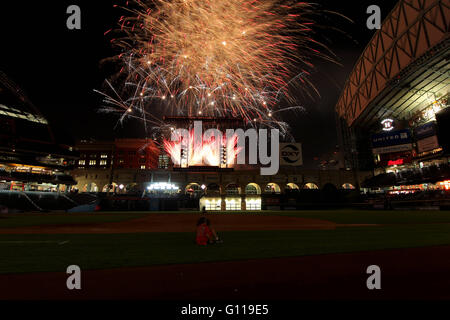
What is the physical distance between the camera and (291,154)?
92.4 ft

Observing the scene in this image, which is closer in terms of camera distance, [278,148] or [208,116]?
[278,148]

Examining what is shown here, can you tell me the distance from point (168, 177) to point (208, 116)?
856 inches

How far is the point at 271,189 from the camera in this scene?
6141 centimetres

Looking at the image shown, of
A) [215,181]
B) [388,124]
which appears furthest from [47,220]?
[388,124]

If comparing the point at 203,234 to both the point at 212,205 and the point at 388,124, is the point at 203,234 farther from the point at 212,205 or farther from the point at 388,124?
the point at 388,124

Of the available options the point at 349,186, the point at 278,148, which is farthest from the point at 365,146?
the point at 278,148

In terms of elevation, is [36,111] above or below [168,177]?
above

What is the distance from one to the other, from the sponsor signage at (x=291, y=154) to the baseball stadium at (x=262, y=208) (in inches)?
5.4

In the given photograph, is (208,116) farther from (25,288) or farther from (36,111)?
(36,111)

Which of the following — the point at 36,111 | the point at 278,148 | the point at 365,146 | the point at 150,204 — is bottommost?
the point at 150,204

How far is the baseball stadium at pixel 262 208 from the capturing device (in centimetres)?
414

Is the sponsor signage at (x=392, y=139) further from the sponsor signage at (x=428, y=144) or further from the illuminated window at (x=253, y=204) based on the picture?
the illuminated window at (x=253, y=204)

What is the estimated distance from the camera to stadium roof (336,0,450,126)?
30.3 metres
